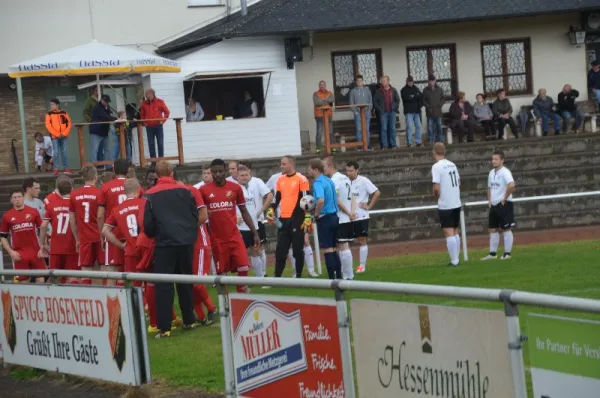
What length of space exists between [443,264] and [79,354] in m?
9.99

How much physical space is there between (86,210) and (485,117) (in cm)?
1925

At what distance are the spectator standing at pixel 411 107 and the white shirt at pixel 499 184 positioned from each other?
11544 millimetres

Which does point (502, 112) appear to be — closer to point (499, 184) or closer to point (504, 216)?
point (499, 184)

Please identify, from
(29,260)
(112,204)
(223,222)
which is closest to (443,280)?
(223,222)

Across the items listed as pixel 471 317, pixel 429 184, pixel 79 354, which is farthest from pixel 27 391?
pixel 429 184

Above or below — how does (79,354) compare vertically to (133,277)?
below

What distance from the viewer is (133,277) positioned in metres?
9.93

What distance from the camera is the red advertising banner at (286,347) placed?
754cm

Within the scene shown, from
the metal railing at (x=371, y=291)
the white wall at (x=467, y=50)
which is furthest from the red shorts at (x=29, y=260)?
the white wall at (x=467, y=50)

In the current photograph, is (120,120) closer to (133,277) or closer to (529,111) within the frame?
(529,111)

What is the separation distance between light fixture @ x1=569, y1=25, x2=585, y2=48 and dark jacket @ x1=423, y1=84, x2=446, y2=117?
6015 mm

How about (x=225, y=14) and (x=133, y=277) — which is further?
(x=225, y=14)

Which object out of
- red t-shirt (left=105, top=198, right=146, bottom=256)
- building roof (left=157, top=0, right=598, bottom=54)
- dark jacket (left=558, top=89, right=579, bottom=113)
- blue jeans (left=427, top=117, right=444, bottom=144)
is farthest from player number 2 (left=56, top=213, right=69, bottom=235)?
dark jacket (left=558, top=89, right=579, bottom=113)

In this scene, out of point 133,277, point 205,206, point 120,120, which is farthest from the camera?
point 120,120
